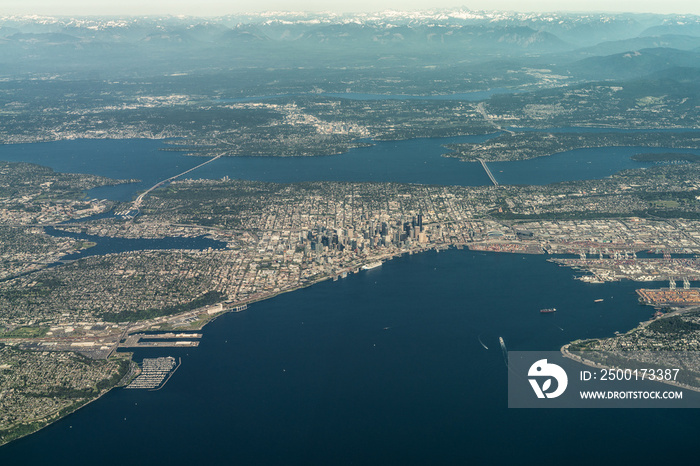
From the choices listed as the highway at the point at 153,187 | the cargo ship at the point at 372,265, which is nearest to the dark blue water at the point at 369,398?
the cargo ship at the point at 372,265

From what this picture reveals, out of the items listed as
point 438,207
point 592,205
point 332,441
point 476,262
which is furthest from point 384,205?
point 332,441

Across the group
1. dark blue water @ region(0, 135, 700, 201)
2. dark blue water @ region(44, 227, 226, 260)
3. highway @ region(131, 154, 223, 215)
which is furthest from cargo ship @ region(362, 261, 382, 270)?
highway @ region(131, 154, 223, 215)

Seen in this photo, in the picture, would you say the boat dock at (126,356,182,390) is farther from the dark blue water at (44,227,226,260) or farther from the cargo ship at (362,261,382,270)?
the dark blue water at (44,227,226,260)

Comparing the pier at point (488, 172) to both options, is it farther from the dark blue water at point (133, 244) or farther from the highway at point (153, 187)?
the highway at point (153, 187)

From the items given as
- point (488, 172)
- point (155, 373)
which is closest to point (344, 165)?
point (488, 172)

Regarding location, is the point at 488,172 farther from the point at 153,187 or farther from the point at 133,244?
the point at 133,244

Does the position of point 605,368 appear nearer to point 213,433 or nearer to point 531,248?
point 531,248
